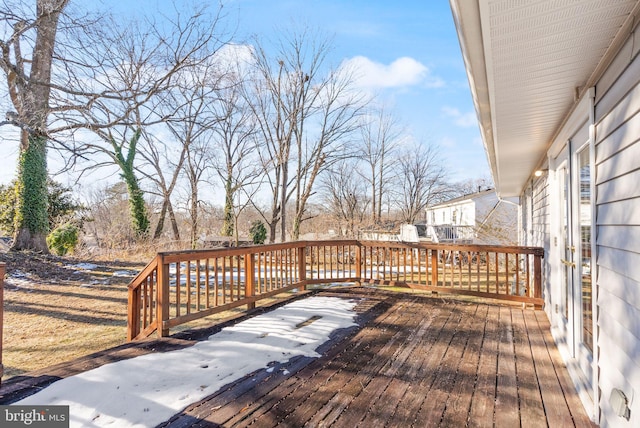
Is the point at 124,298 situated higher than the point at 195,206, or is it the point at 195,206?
the point at 195,206

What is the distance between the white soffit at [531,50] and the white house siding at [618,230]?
0.17 meters

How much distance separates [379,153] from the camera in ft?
65.7

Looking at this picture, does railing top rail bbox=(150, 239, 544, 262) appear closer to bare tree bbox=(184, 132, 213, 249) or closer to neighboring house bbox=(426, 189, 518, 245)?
neighboring house bbox=(426, 189, 518, 245)

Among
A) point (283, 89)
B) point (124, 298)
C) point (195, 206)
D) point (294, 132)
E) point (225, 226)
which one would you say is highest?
point (283, 89)

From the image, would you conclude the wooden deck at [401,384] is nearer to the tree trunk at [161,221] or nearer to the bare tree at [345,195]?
the tree trunk at [161,221]

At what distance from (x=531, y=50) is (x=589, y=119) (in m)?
0.76

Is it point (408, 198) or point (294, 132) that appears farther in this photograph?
point (408, 198)

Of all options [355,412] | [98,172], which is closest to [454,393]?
[355,412]

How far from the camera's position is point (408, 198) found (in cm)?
2367

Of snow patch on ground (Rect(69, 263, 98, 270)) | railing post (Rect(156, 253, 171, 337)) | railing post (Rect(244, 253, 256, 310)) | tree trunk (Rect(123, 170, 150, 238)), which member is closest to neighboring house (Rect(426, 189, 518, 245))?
railing post (Rect(244, 253, 256, 310))

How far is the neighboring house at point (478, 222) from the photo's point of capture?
1156 cm

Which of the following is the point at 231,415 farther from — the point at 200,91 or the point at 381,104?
the point at 381,104

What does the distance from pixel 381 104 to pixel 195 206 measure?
11357mm

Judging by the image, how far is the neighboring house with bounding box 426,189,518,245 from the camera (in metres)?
11.6
